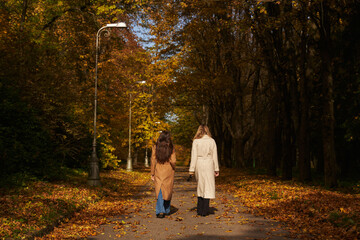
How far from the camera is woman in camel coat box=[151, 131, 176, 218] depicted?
10000mm

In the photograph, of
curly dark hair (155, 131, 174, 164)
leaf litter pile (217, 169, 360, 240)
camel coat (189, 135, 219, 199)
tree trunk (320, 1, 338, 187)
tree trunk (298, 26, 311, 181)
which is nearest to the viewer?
leaf litter pile (217, 169, 360, 240)

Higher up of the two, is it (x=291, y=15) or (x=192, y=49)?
(x=192, y=49)

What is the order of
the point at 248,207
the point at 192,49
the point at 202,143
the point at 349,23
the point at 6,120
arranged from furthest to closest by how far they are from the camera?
1. the point at 192,49
2. the point at 349,23
3. the point at 6,120
4. the point at 248,207
5. the point at 202,143

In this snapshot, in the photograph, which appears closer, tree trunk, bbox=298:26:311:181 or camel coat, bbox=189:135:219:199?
camel coat, bbox=189:135:219:199

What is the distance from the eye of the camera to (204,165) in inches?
400

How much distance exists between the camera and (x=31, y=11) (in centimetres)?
2289

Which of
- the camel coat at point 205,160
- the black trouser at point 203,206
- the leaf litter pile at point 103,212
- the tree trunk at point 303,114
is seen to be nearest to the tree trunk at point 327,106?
the tree trunk at point 303,114

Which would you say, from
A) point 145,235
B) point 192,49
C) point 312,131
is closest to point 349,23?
point 312,131

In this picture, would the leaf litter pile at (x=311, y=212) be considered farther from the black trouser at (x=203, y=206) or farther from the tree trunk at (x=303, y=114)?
the tree trunk at (x=303, y=114)

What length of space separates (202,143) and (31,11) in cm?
1716

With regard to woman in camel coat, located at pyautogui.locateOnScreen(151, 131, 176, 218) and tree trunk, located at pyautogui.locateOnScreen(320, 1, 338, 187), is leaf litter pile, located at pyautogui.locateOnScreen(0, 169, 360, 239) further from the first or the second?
tree trunk, located at pyautogui.locateOnScreen(320, 1, 338, 187)

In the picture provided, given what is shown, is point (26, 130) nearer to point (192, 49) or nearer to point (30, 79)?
point (30, 79)

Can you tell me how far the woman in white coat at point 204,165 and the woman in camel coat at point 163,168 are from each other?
594 millimetres

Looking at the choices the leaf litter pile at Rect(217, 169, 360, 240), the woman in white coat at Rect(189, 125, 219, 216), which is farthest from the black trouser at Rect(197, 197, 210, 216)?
the leaf litter pile at Rect(217, 169, 360, 240)
